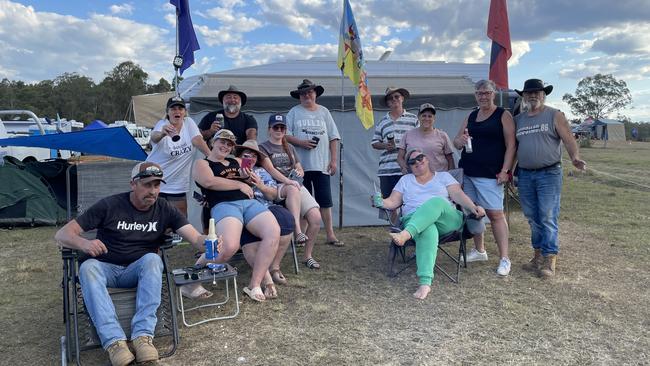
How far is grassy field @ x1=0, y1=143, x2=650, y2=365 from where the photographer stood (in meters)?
2.57

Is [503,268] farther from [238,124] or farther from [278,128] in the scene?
[238,124]

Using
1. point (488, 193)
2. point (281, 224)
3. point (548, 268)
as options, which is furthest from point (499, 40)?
point (281, 224)

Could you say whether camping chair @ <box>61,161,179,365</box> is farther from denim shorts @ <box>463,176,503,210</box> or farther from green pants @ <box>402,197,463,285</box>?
denim shorts @ <box>463,176,503,210</box>

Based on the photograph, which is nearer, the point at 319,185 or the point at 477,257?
the point at 477,257

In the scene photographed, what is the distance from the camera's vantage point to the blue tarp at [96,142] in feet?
16.3

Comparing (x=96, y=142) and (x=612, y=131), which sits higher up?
(x=612, y=131)

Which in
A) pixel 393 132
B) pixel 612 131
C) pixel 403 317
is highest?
pixel 612 131

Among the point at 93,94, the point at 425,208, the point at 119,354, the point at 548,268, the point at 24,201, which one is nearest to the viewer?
the point at 119,354

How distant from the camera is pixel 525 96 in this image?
12.2ft

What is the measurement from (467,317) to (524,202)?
4.37 ft

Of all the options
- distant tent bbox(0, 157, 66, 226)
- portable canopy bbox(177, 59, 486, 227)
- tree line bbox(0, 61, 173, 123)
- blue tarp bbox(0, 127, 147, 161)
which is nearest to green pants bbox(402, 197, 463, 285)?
portable canopy bbox(177, 59, 486, 227)

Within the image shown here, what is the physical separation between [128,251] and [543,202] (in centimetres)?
305

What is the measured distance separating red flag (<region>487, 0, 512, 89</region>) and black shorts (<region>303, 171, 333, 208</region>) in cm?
205

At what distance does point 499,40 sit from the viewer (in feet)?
15.6
